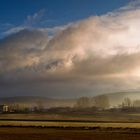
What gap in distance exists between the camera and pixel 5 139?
5612 centimetres

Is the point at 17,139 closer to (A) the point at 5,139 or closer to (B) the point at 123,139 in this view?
(A) the point at 5,139

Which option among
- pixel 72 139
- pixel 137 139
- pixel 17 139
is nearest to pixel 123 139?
pixel 137 139

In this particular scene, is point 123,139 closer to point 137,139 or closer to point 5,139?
point 137,139

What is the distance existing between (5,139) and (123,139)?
18.6m

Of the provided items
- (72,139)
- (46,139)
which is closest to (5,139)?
(46,139)

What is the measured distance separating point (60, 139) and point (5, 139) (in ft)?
27.1

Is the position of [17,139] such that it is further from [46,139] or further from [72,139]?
[72,139]

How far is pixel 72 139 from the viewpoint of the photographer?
58500mm

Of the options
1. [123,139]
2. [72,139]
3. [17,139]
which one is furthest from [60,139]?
[123,139]

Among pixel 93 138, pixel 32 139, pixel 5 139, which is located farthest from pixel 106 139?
pixel 5 139

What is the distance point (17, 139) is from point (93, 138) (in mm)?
12523

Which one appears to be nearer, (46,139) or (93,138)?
(46,139)

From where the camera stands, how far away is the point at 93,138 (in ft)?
202

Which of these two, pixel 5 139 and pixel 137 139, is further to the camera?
pixel 137 139
